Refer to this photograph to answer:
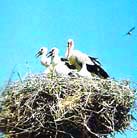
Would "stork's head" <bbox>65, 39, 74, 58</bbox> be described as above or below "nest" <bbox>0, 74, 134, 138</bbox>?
above

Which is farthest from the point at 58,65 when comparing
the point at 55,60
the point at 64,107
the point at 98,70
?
the point at 64,107

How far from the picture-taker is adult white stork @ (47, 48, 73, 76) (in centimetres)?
501

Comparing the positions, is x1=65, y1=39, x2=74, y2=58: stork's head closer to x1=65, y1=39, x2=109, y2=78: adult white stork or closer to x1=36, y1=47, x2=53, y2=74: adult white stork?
x1=65, y1=39, x2=109, y2=78: adult white stork

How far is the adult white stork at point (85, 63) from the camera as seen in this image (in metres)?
5.24

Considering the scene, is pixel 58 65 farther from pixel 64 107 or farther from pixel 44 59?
pixel 64 107

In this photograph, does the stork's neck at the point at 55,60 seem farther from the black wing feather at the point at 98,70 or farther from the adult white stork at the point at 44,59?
the black wing feather at the point at 98,70

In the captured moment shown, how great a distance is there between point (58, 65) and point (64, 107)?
2.37 feet

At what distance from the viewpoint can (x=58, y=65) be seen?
5176 millimetres

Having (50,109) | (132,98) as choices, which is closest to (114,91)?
(132,98)

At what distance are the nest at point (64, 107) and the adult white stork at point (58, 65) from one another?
0.74 ft

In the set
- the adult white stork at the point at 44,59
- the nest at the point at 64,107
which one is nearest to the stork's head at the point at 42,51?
the adult white stork at the point at 44,59

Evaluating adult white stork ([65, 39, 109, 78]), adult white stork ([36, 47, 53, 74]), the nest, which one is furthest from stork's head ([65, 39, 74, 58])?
the nest

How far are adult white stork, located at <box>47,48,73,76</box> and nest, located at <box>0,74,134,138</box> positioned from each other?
227mm

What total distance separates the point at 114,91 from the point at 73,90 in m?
0.31
